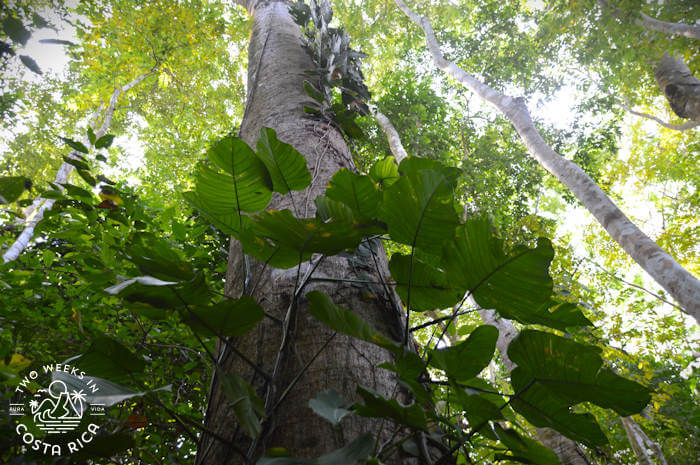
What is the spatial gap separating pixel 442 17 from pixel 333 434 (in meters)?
9.53

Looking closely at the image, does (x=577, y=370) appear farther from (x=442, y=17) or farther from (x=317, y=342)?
(x=442, y=17)

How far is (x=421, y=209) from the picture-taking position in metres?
0.53

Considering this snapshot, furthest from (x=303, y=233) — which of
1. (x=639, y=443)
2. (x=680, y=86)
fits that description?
(x=680, y=86)

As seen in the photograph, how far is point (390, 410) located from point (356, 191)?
37cm

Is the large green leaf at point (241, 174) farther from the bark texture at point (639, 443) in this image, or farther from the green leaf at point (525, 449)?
the bark texture at point (639, 443)

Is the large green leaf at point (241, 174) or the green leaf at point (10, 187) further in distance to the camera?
the green leaf at point (10, 187)

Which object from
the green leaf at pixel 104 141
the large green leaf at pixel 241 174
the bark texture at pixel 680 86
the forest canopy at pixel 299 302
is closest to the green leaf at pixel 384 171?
the forest canopy at pixel 299 302

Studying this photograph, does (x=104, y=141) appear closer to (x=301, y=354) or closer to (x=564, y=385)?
(x=301, y=354)

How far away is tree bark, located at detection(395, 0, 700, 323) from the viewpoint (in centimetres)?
256

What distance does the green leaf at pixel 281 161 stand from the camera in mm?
652

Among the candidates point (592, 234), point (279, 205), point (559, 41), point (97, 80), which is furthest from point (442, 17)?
point (279, 205)

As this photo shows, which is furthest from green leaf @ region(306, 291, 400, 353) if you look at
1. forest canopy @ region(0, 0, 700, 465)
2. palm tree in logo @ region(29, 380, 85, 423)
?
palm tree in logo @ region(29, 380, 85, 423)

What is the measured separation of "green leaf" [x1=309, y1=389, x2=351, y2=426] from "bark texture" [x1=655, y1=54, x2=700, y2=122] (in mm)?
6223

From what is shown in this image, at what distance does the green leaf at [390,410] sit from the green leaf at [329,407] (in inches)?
1.8
